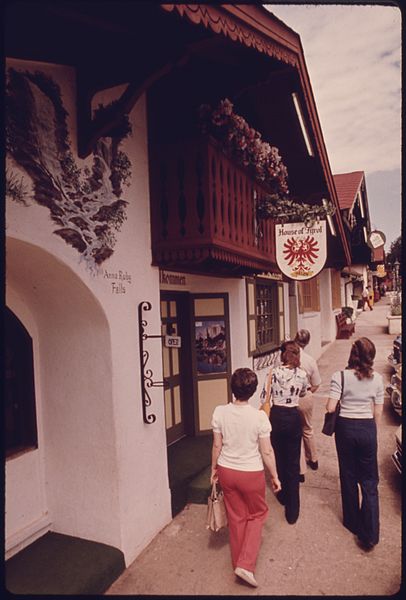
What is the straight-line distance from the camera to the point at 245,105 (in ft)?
19.7

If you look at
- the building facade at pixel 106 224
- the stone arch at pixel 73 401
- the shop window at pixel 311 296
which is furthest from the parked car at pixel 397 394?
the shop window at pixel 311 296

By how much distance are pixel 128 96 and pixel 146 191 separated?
46.9 inches

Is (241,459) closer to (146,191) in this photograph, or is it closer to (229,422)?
(229,422)

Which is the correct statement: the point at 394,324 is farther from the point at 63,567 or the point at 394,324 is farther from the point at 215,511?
the point at 63,567

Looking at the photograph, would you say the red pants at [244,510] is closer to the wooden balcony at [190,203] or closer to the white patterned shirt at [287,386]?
the white patterned shirt at [287,386]

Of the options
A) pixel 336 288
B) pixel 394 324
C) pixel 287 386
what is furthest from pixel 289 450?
pixel 336 288

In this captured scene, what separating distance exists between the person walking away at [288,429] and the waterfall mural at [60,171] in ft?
7.12

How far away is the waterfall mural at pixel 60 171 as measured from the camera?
2828mm

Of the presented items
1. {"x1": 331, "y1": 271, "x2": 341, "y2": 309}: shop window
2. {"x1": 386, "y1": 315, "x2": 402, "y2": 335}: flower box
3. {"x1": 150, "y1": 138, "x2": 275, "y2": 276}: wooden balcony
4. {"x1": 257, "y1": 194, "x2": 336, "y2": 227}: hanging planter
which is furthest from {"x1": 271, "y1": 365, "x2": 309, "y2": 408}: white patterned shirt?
{"x1": 331, "y1": 271, "x2": 341, "y2": 309}: shop window

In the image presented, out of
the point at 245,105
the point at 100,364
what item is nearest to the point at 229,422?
the point at 100,364

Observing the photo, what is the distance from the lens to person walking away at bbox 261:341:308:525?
13.7 feet

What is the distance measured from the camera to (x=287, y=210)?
5.86m

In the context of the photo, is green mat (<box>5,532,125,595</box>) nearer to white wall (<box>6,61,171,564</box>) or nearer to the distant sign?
white wall (<box>6,61,171,564</box>)

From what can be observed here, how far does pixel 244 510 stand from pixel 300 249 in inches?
147
